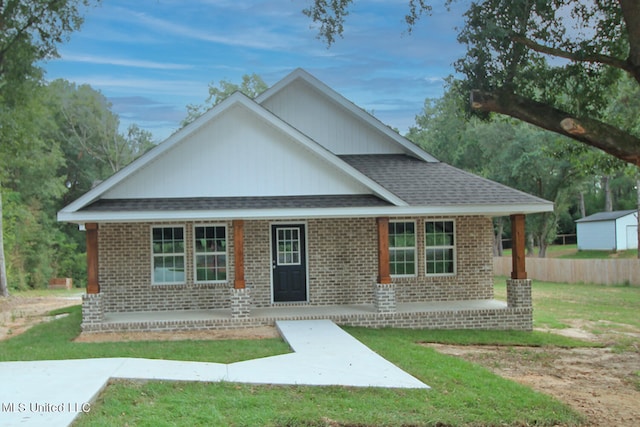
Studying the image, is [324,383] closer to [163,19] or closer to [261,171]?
[261,171]

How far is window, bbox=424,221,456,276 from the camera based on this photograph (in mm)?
16266

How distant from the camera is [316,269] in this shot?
15.8 metres

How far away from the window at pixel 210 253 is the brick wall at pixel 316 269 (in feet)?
0.49

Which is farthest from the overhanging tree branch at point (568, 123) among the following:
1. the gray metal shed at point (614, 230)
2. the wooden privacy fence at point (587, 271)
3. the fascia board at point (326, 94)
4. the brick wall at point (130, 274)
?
the gray metal shed at point (614, 230)

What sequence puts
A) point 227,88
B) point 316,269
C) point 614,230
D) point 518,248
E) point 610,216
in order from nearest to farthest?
point 518,248
point 316,269
point 614,230
point 610,216
point 227,88

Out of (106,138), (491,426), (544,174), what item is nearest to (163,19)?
(106,138)

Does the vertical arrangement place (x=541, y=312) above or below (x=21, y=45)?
below

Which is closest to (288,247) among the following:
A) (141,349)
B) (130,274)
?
(130,274)

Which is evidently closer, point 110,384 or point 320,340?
point 110,384

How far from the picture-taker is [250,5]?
3916 centimetres

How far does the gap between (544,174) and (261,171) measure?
2597 cm

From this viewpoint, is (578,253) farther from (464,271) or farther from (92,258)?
(92,258)

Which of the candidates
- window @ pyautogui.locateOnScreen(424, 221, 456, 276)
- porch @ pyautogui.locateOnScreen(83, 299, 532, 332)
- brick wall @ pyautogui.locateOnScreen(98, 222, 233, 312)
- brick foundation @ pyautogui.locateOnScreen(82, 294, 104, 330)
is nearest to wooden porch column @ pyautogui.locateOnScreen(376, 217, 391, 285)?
porch @ pyautogui.locateOnScreen(83, 299, 532, 332)

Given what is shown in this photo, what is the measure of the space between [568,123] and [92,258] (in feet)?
33.2
